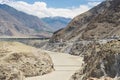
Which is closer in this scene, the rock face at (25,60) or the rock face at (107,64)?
the rock face at (107,64)

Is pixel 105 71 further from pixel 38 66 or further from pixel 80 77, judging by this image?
pixel 38 66

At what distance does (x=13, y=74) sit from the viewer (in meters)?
17.1

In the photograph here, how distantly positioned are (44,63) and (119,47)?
41.6ft

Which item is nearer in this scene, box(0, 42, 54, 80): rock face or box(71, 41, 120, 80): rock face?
box(71, 41, 120, 80): rock face

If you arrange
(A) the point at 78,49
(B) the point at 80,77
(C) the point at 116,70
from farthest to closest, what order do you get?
(A) the point at 78,49
(B) the point at 80,77
(C) the point at 116,70

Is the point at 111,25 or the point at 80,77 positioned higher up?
the point at 111,25

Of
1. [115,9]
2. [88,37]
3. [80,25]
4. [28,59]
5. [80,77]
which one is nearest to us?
[80,77]

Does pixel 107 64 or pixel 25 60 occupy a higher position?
pixel 107 64

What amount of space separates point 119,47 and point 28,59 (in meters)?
11.5

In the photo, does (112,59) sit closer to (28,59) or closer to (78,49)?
(28,59)

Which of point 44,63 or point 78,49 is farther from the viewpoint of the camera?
point 78,49

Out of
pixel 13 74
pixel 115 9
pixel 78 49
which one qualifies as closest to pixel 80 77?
pixel 13 74

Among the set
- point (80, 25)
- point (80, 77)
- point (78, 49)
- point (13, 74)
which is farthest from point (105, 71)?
point (80, 25)

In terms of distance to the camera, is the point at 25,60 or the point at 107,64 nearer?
the point at 107,64
